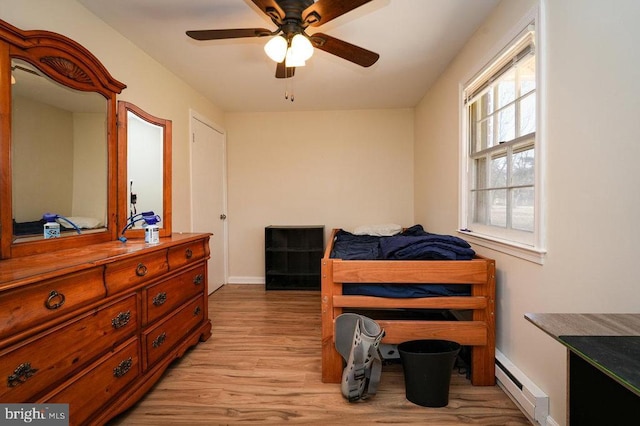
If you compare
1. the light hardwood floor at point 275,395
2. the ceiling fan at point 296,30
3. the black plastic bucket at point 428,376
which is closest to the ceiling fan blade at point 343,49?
the ceiling fan at point 296,30

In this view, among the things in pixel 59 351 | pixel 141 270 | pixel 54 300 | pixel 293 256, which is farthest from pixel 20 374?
pixel 293 256

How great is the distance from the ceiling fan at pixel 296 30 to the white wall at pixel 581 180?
917 millimetres

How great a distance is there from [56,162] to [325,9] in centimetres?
164

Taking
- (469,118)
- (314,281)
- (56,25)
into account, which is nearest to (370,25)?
(469,118)

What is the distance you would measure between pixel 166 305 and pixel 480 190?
2.35 meters

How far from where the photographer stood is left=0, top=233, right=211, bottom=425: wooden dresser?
1.03 m

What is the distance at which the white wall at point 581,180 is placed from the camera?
102 cm

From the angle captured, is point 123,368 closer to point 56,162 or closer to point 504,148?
point 56,162

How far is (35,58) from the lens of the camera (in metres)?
1.50

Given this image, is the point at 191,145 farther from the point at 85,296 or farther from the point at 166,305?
the point at 85,296

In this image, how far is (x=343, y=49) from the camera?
179cm

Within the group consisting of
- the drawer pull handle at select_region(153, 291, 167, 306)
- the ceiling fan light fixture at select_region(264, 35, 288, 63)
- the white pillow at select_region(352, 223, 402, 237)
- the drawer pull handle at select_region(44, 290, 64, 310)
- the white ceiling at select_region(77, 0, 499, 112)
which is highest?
the white ceiling at select_region(77, 0, 499, 112)

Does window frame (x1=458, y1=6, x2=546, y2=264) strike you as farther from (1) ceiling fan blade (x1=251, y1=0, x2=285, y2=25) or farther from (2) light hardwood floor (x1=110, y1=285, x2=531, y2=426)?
(1) ceiling fan blade (x1=251, y1=0, x2=285, y2=25)

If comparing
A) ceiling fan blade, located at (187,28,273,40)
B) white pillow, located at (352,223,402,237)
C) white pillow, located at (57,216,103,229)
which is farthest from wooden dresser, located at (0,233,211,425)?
white pillow, located at (352,223,402,237)
